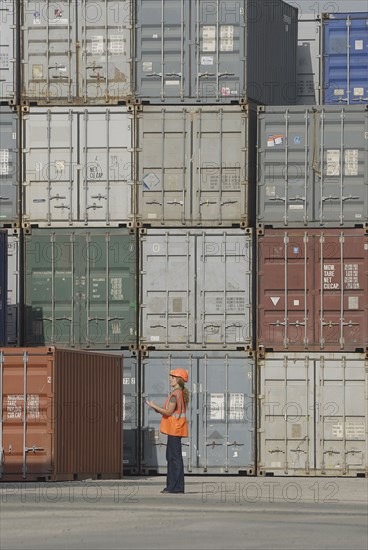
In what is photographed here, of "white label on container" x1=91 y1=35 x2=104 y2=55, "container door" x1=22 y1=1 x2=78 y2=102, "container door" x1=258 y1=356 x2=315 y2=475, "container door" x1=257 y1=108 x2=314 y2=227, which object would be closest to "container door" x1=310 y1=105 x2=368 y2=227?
"container door" x1=257 y1=108 x2=314 y2=227


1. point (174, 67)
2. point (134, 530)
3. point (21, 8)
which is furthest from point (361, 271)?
point (134, 530)

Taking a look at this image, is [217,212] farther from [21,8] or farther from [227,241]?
[21,8]

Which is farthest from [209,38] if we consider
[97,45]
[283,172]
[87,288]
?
[87,288]

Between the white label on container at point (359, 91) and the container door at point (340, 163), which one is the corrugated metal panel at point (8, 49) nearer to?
the container door at point (340, 163)

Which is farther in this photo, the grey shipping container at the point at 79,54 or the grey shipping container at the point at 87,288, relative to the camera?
the grey shipping container at the point at 79,54

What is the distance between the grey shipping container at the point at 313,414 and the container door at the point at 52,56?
6.83 meters

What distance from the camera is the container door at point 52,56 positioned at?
97.8 ft

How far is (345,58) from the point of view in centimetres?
3281

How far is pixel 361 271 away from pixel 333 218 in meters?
1.20

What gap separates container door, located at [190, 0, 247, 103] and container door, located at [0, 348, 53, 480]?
25.2 ft

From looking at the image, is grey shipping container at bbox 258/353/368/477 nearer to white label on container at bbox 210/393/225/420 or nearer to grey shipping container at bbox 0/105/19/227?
white label on container at bbox 210/393/225/420

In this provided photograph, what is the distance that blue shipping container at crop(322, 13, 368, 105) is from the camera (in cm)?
3259

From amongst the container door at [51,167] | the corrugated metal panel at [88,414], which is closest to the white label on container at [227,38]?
the container door at [51,167]

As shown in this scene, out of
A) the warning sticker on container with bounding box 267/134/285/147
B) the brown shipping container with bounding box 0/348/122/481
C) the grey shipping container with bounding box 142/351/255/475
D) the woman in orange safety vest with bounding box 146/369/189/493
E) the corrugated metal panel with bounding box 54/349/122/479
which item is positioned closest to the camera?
the woman in orange safety vest with bounding box 146/369/189/493
